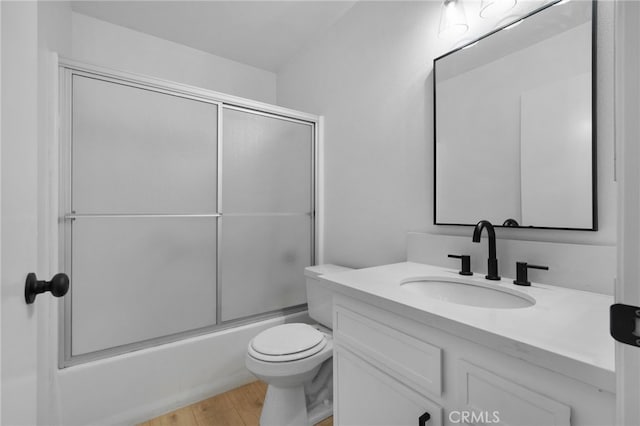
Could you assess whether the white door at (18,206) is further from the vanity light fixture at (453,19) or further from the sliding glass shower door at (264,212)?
the vanity light fixture at (453,19)

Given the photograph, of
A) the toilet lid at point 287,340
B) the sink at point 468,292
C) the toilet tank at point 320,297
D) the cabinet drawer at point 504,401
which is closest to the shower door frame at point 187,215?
the toilet tank at point 320,297

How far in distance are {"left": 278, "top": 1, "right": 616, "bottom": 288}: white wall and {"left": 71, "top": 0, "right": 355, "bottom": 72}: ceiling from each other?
0.53 ft

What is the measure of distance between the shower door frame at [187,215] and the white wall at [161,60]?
0.55 meters

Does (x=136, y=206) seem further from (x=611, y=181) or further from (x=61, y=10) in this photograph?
(x=611, y=181)

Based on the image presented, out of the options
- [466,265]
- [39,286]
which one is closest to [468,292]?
[466,265]

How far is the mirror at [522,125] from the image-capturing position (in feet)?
3.34

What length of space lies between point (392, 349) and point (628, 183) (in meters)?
0.70

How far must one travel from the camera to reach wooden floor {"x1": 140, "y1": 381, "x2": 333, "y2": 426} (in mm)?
1591

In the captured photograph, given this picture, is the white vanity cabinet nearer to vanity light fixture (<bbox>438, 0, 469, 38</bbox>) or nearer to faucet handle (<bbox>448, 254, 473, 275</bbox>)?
faucet handle (<bbox>448, 254, 473, 275</bbox>)

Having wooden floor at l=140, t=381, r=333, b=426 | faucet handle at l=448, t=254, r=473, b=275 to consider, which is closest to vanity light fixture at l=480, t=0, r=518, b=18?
faucet handle at l=448, t=254, r=473, b=275

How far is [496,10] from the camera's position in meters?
1.26

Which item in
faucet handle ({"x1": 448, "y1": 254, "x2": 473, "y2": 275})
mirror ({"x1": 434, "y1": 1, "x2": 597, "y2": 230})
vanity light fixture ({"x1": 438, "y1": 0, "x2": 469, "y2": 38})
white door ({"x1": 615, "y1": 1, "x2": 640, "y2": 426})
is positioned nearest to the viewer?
white door ({"x1": 615, "y1": 1, "x2": 640, "y2": 426})

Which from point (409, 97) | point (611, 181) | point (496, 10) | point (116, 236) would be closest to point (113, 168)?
point (116, 236)

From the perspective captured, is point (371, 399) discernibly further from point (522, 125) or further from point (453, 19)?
point (453, 19)
